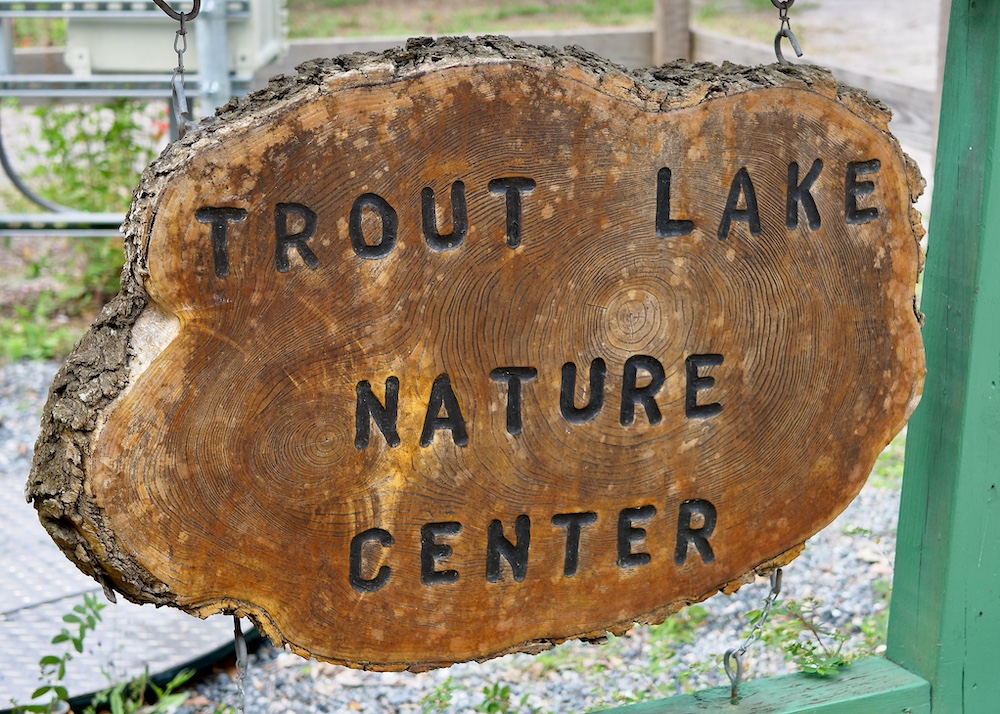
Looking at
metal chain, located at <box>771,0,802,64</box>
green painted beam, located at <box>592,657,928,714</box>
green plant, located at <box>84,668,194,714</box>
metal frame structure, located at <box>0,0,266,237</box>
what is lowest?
green plant, located at <box>84,668,194,714</box>

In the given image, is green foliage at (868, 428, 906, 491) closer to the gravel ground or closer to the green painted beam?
the gravel ground

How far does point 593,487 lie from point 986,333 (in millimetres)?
634

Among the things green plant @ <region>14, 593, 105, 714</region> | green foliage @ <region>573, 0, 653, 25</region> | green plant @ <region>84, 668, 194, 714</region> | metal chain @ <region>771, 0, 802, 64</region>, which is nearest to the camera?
metal chain @ <region>771, 0, 802, 64</region>

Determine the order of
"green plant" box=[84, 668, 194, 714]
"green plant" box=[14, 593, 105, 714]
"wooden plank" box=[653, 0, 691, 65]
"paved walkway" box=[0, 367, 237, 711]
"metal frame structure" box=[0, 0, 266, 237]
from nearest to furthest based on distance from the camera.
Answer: "green plant" box=[14, 593, 105, 714] → "green plant" box=[84, 668, 194, 714] → "paved walkway" box=[0, 367, 237, 711] → "metal frame structure" box=[0, 0, 266, 237] → "wooden plank" box=[653, 0, 691, 65]

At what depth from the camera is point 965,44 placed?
58.7 inches

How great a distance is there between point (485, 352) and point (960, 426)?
0.76 meters

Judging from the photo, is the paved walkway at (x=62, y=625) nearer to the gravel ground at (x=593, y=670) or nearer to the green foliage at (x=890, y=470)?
the gravel ground at (x=593, y=670)

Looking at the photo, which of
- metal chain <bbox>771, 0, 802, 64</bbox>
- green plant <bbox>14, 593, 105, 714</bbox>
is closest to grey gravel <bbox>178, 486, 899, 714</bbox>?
green plant <bbox>14, 593, 105, 714</bbox>

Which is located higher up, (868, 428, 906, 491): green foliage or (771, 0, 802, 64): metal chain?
(771, 0, 802, 64): metal chain

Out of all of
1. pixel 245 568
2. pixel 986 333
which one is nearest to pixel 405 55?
pixel 245 568

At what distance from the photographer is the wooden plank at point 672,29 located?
4.56 metres

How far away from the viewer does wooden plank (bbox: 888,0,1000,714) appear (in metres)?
1.50

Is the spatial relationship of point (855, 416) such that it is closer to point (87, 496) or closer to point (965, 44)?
point (965, 44)

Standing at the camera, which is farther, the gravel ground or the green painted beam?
the gravel ground
